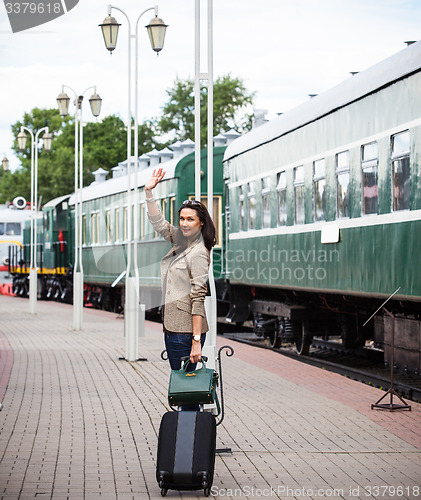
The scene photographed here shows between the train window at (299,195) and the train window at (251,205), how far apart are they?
2.64 metres

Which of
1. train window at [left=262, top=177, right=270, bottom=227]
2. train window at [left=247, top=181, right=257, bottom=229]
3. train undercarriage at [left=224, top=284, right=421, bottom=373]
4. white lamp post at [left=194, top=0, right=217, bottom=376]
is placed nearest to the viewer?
white lamp post at [left=194, top=0, right=217, bottom=376]

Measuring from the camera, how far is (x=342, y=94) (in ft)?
49.9

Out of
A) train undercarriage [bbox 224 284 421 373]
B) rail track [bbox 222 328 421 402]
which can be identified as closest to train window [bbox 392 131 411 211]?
train undercarriage [bbox 224 284 421 373]

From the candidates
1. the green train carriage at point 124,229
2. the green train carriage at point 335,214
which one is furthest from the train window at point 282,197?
the green train carriage at point 124,229

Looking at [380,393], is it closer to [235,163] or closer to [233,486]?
[233,486]

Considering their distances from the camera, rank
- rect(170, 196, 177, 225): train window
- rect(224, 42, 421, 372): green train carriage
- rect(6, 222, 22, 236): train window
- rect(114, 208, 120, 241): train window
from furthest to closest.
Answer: rect(6, 222, 22, 236): train window < rect(114, 208, 120, 241): train window < rect(170, 196, 177, 225): train window < rect(224, 42, 421, 372): green train carriage

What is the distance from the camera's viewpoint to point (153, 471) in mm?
8125

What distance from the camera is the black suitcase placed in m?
7.31

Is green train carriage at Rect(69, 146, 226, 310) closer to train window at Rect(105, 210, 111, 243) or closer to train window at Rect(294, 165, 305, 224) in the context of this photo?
train window at Rect(105, 210, 111, 243)

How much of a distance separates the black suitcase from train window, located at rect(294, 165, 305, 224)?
9.74 metres

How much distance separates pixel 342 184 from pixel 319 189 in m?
1.08

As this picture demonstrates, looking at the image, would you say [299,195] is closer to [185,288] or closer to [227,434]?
[227,434]

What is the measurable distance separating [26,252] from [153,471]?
43628 millimetres

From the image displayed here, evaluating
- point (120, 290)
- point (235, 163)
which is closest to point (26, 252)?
point (120, 290)
